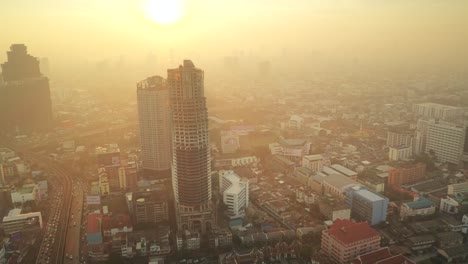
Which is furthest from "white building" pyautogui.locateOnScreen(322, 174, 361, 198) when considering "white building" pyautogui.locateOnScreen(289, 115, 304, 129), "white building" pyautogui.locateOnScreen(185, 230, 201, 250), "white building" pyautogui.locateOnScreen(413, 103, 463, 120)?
"white building" pyautogui.locateOnScreen(413, 103, 463, 120)

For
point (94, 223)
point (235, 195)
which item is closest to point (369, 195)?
point (235, 195)

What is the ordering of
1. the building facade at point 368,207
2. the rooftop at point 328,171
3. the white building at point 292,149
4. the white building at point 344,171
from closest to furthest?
the building facade at point 368,207
the white building at point 344,171
the rooftop at point 328,171
the white building at point 292,149

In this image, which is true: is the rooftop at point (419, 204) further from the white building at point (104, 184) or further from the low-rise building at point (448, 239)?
the white building at point (104, 184)

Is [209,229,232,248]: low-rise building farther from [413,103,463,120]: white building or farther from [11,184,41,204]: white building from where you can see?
[413,103,463,120]: white building

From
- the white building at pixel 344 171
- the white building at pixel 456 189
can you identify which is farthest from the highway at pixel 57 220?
the white building at pixel 456 189

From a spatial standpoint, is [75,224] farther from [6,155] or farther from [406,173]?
[406,173]

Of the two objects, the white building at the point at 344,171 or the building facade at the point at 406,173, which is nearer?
the building facade at the point at 406,173
